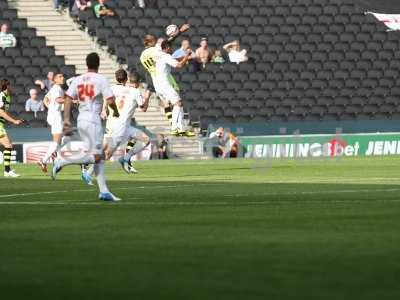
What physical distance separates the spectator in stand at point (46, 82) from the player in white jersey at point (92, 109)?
2174 centimetres

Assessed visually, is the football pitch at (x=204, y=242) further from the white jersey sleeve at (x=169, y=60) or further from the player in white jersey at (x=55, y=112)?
the player in white jersey at (x=55, y=112)

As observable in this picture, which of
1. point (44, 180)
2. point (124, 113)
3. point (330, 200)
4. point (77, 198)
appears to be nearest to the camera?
point (330, 200)

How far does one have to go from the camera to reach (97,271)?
9.40 meters

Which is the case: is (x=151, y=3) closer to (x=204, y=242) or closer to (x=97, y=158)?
(x=97, y=158)

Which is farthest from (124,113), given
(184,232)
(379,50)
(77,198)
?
(379,50)

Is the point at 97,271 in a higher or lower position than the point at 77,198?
higher

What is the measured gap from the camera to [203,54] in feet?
145

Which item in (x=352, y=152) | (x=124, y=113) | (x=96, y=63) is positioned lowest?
(x=352, y=152)

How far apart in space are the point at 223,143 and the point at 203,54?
16.6 ft

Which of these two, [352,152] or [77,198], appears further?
[352,152]

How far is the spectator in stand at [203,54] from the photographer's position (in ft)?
144

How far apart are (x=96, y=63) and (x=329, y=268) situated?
8706 mm

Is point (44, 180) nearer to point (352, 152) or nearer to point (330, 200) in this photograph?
point (330, 200)

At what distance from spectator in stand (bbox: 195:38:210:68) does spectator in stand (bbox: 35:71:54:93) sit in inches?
226
